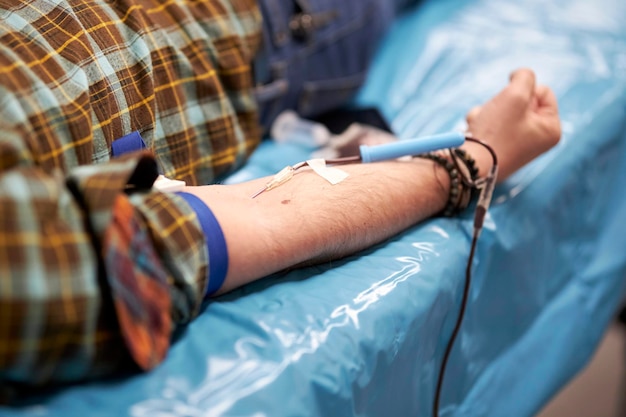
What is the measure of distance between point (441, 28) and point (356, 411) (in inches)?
37.5

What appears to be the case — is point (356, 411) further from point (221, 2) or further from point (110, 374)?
point (221, 2)

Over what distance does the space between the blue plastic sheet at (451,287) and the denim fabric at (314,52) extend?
0.08 m

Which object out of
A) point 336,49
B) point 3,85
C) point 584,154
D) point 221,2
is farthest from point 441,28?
point 3,85

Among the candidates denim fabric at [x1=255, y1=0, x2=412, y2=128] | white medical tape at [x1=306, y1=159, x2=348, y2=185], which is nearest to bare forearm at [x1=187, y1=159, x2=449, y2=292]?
A: white medical tape at [x1=306, y1=159, x2=348, y2=185]

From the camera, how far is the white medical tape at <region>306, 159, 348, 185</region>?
87cm

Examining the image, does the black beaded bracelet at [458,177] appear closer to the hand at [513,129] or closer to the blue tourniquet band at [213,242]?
the hand at [513,129]

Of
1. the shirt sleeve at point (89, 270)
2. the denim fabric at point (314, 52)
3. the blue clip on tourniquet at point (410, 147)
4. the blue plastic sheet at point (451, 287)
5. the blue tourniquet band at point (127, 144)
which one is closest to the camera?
the shirt sleeve at point (89, 270)

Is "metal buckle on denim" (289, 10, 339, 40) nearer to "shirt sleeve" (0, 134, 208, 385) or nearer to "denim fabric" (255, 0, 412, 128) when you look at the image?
"denim fabric" (255, 0, 412, 128)

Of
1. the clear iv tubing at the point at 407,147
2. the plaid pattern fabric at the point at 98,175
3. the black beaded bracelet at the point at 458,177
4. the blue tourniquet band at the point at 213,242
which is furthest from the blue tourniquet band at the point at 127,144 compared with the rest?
the black beaded bracelet at the point at 458,177

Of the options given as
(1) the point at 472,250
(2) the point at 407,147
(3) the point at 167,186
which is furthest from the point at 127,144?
(1) the point at 472,250

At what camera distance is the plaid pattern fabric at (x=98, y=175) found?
575 millimetres

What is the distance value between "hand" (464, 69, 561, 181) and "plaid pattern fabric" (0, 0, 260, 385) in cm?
38

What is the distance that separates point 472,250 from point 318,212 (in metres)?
0.24

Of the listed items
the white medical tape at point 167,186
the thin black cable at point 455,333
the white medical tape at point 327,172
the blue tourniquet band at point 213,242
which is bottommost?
the thin black cable at point 455,333
